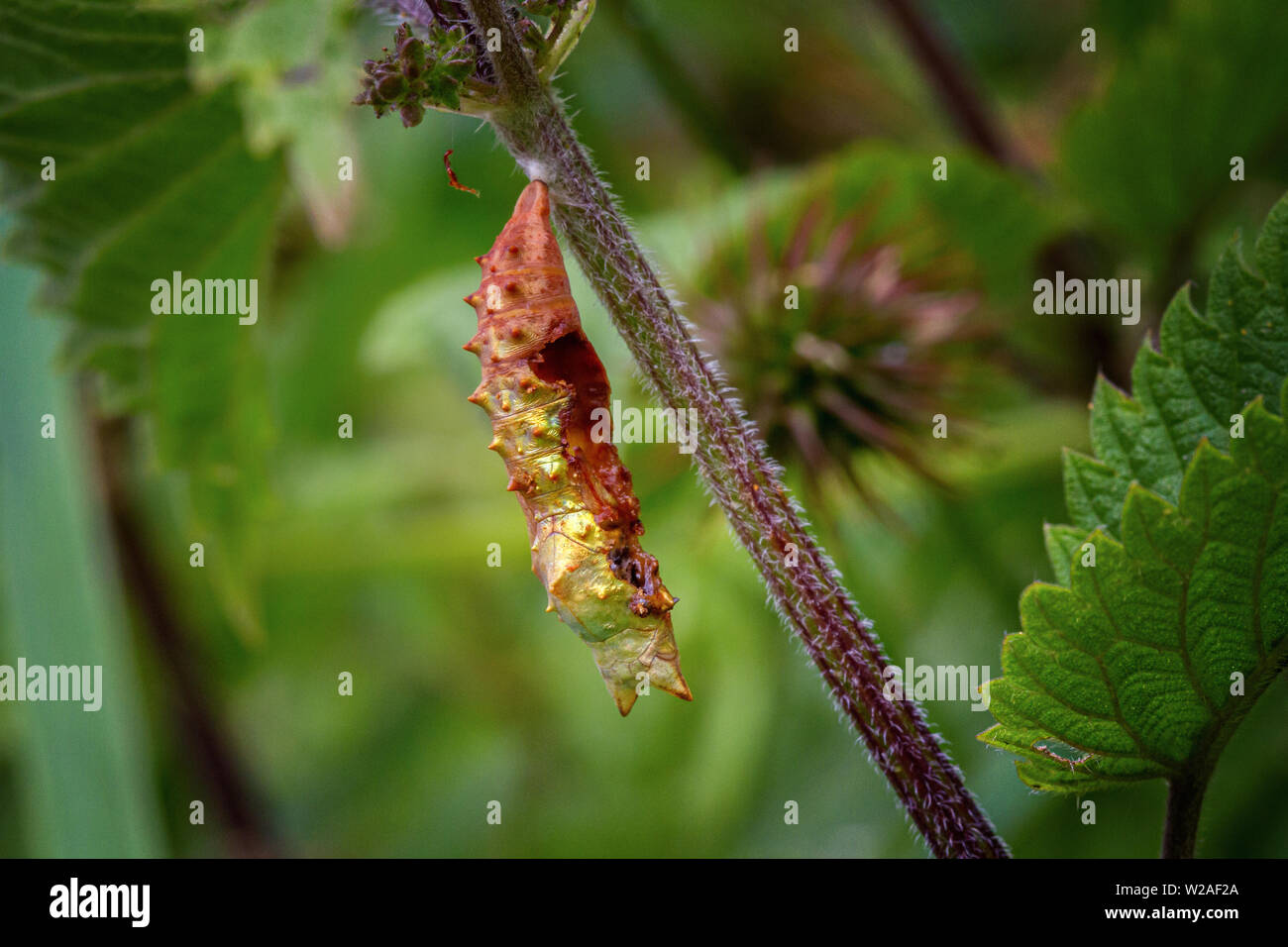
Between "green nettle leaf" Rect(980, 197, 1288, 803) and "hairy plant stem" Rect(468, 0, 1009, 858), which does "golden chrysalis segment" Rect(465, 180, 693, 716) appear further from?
"green nettle leaf" Rect(980, 197, 1288, 803)

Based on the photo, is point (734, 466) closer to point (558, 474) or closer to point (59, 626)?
point (558, 474)

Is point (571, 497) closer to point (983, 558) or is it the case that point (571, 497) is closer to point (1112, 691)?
point (1112, 691)

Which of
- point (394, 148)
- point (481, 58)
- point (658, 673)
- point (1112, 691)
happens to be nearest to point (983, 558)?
point (1112, 691)

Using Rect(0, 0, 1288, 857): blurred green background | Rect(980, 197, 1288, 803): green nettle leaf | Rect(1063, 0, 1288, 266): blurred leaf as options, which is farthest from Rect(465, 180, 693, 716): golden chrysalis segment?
Rect(1063, 0, 1288, 266): blurred leaf

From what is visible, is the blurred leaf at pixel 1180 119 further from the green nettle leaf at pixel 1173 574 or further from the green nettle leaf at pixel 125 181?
the green nettle leaf at pixel 125 181

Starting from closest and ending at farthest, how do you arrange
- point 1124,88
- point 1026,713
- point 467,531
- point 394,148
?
1. point 1026,713
2. point 1124,88
3. point 467,531
4. point 394,148
